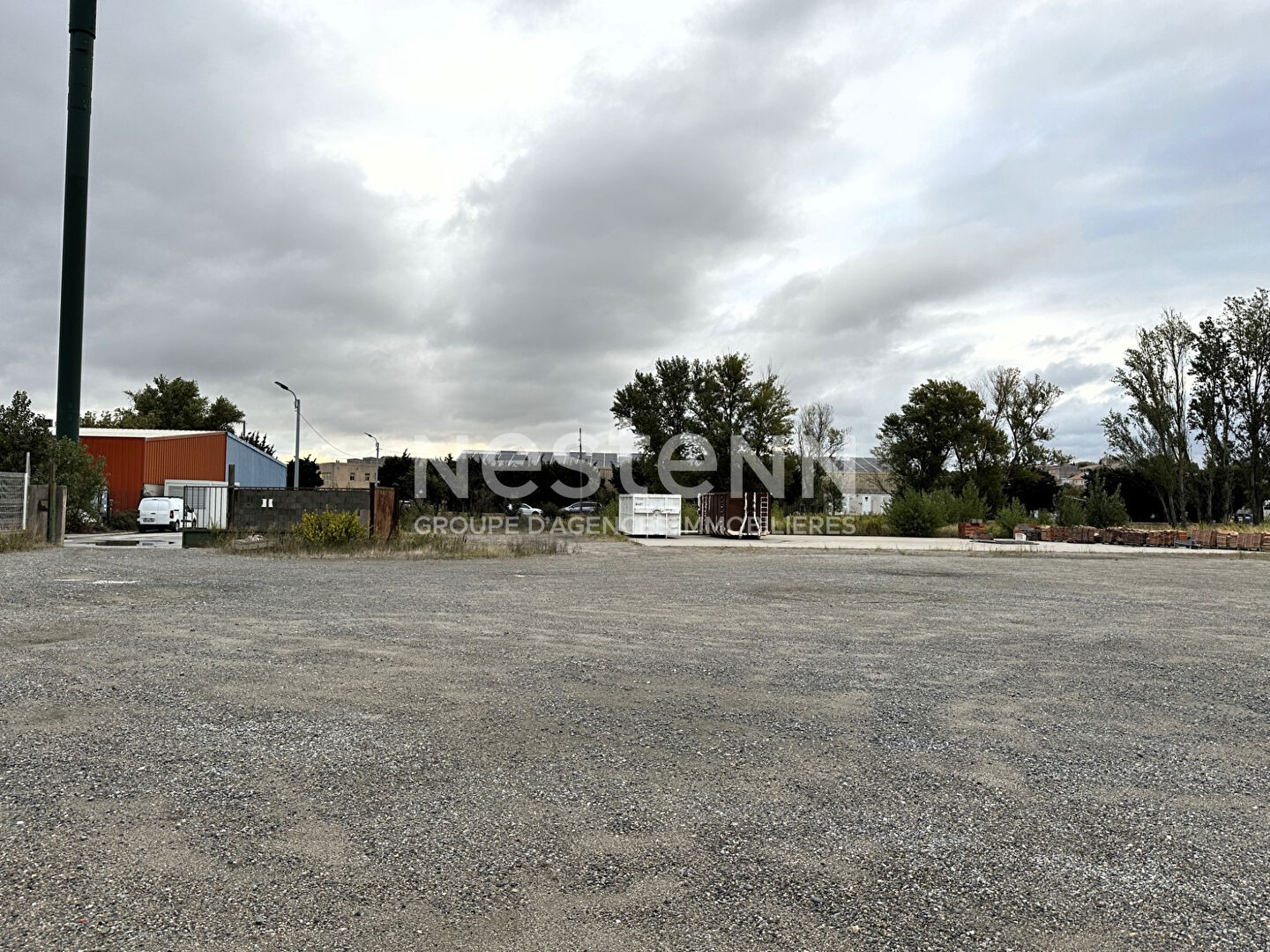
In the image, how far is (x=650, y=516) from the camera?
29.7 meters

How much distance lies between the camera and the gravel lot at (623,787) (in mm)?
2697

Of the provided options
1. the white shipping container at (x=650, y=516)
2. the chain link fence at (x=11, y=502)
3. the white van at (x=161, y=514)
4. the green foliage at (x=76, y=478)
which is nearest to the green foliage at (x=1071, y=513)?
the white shipping container at (x=650, y=516)

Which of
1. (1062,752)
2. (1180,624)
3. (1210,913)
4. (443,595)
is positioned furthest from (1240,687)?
(443,595)

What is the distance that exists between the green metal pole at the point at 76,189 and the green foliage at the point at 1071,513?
33586 millimetres

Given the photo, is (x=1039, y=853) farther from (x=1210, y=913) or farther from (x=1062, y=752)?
(x=1062, y=752)

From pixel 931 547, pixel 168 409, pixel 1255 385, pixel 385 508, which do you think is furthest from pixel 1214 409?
pixel 168 409

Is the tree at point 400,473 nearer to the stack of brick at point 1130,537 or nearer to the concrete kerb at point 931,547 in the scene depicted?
the concrete kerb at point 931,547

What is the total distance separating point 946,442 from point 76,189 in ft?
122

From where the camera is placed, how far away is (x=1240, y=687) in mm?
6148

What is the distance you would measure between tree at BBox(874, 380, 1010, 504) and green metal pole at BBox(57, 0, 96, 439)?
113ft

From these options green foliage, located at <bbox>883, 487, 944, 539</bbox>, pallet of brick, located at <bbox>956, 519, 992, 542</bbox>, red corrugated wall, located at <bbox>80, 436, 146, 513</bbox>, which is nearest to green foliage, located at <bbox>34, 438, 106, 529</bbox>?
red corrugated wall, located at <bbox>80, 436, 146, 513</bbox>

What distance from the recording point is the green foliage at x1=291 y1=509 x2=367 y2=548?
19047 millimetres

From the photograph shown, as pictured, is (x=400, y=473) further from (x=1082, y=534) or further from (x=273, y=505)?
(x=1082, y=534)

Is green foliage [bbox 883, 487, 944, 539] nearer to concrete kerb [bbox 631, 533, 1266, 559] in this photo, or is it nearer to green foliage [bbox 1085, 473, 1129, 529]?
concrete kerb [bbox 631, 533, 1266, 559]
